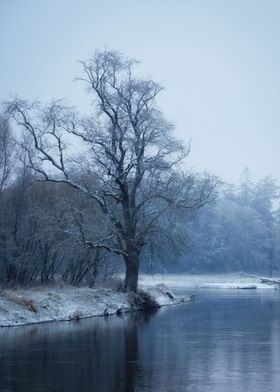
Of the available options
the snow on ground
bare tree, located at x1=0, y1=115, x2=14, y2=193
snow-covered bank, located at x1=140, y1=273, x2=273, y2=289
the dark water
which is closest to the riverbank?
snow-covered bank, located at x1=140, y1=273, x2=273, y2=289

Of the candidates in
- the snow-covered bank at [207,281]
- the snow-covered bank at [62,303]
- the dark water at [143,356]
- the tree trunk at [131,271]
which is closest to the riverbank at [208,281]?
the snow-covered bank at [207,281]

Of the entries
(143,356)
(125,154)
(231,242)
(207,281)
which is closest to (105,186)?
(125,154)

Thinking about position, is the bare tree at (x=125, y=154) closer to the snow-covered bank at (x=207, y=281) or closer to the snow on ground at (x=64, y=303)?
the snow on ground at (x=64, y=303)

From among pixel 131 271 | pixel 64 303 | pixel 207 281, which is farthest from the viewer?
pixel 207 281

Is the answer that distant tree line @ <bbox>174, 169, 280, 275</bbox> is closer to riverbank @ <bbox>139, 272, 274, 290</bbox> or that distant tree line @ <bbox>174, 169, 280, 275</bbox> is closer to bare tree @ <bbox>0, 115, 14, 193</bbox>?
riverbank @ <bbox>139, 272, 274, 290</bbox>

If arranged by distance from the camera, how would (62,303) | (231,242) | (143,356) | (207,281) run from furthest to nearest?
(231,242)
(207,281)
(62,303)
(143,356)

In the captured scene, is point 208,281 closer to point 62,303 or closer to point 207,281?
point 207,281

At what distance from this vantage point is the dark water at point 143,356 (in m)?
14.4

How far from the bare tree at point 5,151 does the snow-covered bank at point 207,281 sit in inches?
1495

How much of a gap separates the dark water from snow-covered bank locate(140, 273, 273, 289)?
146ft

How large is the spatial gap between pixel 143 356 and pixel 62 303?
12.9 m

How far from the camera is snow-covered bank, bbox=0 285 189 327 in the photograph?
27044 mm

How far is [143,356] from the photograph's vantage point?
61.3 ft

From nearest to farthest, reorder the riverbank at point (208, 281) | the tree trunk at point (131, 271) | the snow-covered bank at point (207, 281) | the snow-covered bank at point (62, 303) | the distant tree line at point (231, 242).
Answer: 1. the snow-covered bank at point (62, 303)
2. the tree trunk at point (131, 271)
3. the riverbank at point (208, 281)
4. the snow-covered bank at point (207, 281)
5. the distant tree line at point (231, 242)
